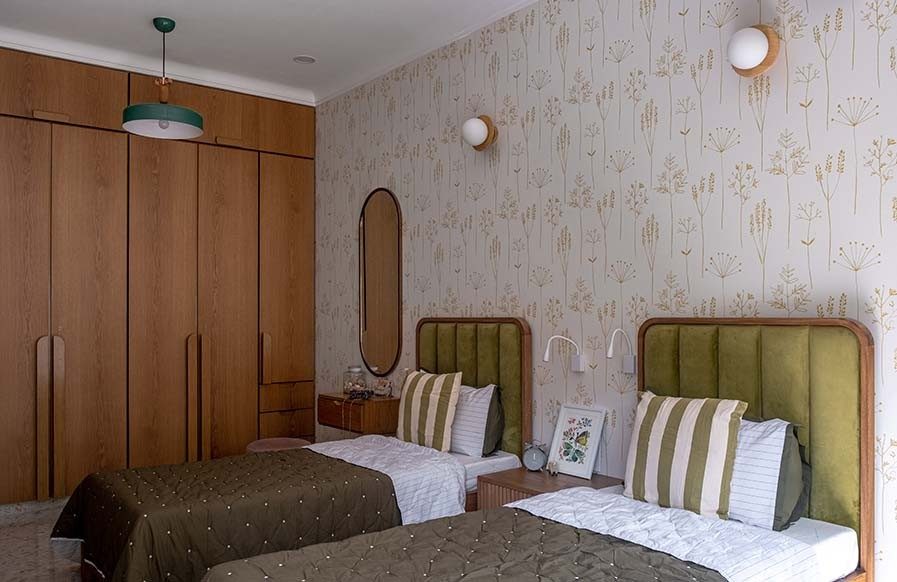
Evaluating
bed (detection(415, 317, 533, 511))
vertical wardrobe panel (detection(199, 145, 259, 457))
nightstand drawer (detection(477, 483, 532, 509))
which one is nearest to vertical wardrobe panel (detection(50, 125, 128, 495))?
vertical wardrobe panel (detection(199, 145, 259, 457))

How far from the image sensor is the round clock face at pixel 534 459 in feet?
10.9

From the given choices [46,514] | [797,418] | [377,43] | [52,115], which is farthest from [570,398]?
[52,115]

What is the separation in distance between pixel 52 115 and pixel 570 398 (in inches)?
138

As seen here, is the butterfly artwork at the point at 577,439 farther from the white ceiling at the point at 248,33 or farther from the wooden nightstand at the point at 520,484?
the white ceiling at the point at 248,33

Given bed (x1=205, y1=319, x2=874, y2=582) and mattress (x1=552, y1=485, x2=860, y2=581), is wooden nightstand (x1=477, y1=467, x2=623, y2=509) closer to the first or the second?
bed (x1=205, y1=319, x2=874, y2=582)

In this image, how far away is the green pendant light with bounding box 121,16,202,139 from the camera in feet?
10.8

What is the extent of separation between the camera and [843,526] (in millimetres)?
2320

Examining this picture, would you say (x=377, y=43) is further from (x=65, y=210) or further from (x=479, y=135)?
(x=65, y=210)

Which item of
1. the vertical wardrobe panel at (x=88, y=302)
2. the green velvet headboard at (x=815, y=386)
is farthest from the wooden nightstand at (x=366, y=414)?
the green velvet headboard at (x=815, y=386)

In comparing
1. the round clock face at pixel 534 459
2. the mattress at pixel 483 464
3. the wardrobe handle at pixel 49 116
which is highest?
the wardrobe handle at pixel 49 116

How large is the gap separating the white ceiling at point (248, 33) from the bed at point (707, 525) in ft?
7.13

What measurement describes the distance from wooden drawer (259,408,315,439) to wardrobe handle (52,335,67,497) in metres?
1.28

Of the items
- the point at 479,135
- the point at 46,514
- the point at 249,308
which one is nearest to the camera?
the point at 479,135

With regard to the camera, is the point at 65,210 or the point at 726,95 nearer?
the point at 726,95
